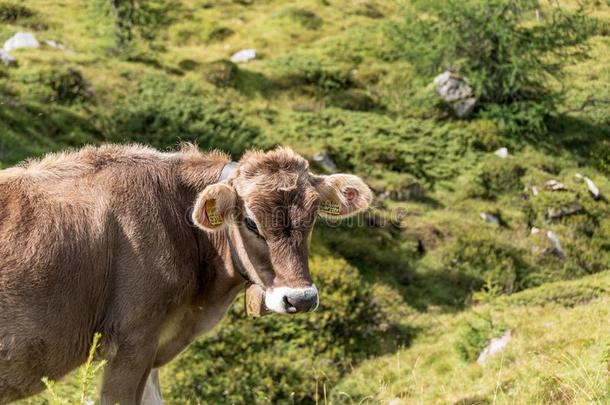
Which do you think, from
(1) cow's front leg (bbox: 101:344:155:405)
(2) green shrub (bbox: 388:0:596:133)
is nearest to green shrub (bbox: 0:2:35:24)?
(2) green shrub (bbox: 388:0:596:133)

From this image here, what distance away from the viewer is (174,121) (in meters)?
31.2

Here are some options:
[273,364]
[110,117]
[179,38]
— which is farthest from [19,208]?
[179,38]

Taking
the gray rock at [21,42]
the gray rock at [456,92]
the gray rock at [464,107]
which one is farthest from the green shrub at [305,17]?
the gray rock at [21,42]

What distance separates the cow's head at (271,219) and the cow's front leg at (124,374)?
127 cm

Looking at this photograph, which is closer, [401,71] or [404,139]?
[404,139]

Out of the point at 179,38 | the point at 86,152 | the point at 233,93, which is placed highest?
the point at 86,152

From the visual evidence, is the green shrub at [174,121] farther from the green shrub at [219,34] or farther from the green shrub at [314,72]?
the green shrub at [219,34]

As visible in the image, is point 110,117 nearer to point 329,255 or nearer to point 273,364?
point 329,255

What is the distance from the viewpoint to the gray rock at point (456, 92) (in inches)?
1468

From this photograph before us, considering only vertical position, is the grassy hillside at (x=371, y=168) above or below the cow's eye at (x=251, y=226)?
below

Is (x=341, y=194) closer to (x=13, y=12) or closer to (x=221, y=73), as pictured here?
(x=221, y=73)

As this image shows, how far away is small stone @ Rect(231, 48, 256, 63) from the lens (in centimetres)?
4278

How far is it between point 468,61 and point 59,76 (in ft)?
68.3

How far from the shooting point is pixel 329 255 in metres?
22.9
